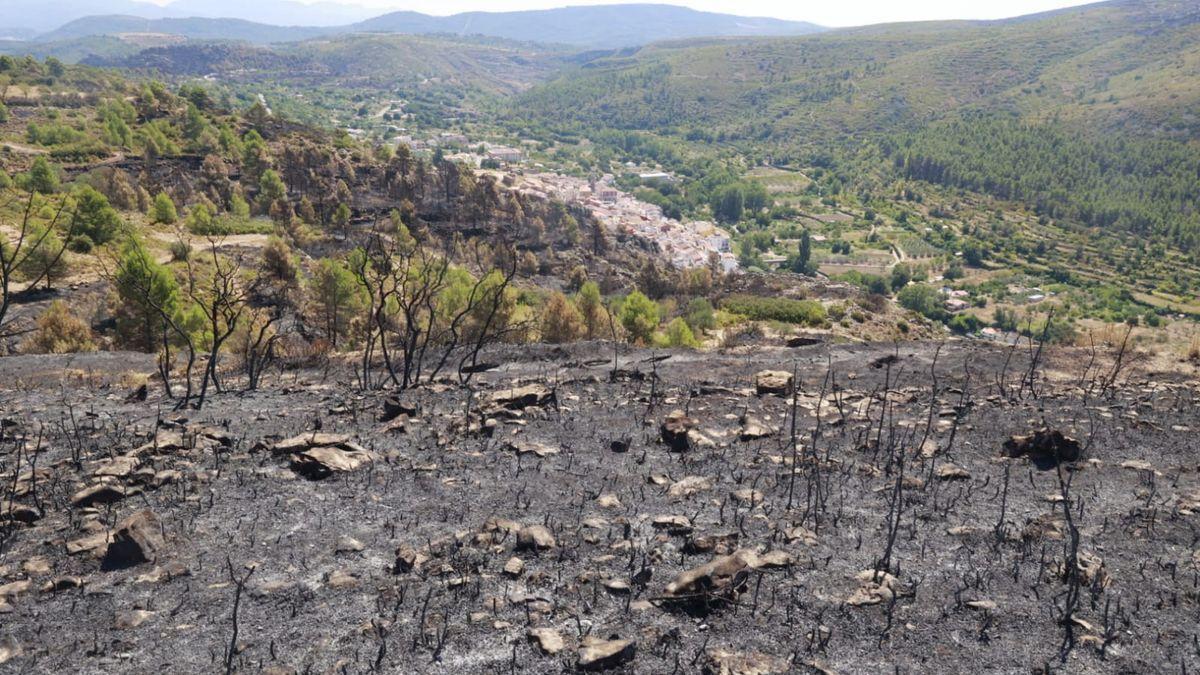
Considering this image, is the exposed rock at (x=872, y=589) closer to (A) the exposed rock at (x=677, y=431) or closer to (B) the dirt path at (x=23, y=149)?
(A) the exposed rock at (x=677, y=431)

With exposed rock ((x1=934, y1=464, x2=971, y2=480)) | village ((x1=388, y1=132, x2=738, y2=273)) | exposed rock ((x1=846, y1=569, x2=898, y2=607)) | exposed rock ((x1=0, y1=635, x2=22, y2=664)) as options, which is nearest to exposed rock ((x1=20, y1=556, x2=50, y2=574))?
exposed rock ((x1=0, y1=635, x2=22, y2=664))

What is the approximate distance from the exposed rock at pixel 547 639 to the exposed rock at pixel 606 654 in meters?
0.28

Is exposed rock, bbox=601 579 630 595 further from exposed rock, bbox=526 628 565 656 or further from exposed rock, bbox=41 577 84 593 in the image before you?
exposed rock, bbox=41 577 84 593

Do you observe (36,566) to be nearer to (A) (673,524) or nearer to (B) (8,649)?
(B) (8,649)

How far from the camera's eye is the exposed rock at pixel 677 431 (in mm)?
11977

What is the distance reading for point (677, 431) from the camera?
12055 millimetres

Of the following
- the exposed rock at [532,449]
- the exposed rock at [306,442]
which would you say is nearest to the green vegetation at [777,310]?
the exposed rock at [532,449]

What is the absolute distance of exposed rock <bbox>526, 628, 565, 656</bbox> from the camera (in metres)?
6.66

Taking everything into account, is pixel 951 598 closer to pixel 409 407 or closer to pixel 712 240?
pixel 409 407

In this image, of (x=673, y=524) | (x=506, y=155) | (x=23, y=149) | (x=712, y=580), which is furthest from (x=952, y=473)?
(x=506, y=155)

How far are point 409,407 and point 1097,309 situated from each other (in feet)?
314

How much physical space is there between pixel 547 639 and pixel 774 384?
1020 centimetres

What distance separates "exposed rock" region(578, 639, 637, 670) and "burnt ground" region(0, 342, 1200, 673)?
0.29ft

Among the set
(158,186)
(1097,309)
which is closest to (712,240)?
(1097,309)
